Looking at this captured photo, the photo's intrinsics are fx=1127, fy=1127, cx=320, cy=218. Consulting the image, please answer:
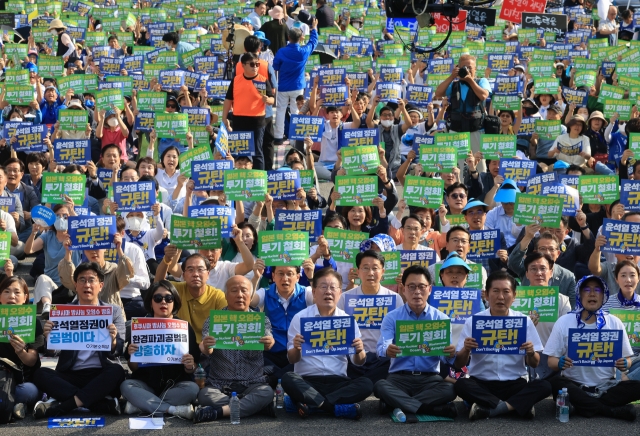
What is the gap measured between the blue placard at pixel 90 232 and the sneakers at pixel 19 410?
1.76m

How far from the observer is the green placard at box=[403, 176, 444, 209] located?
1135 centimetres

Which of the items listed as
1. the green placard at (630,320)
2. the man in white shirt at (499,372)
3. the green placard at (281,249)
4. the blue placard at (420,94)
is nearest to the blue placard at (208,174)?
the green placard at (281,249)

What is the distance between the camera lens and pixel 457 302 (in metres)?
9.22

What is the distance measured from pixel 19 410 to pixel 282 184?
4.00 meters

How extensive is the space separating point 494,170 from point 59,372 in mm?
6394

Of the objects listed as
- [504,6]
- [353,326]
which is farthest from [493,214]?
[504,6]

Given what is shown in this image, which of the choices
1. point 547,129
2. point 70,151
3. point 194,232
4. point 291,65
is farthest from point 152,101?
point 194,232

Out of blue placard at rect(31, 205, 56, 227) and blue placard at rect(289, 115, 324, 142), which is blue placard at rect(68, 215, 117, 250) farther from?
blue placard at rect(289, 115, 324, 142)

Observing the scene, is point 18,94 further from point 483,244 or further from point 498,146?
point 483,244

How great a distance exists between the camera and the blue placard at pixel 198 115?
571 inches

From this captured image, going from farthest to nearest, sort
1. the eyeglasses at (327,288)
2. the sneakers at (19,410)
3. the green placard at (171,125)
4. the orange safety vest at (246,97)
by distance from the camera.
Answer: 1. the orange safety vest at (246,97)
2. the green placard at (171,125)
3. the eyeglasses at (327,288)
4. the sneakers at (19,410)

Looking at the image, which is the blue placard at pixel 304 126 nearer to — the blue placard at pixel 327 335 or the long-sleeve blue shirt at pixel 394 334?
the long-sleeve blue shirt at pixel 394 334

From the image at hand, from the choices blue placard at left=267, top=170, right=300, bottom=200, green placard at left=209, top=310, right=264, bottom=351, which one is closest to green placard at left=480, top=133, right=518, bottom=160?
blue placard at left=267, top=170, right=300, bottom=200

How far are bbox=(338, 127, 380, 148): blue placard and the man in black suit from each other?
5248 mm
